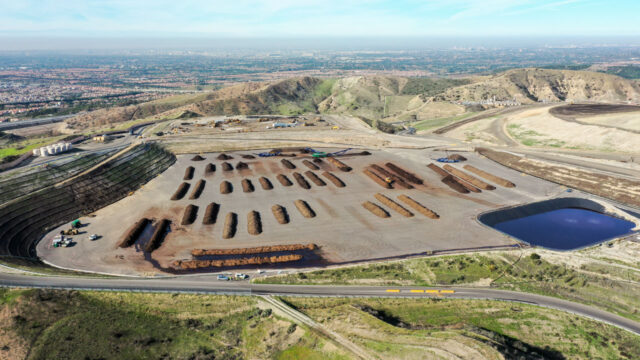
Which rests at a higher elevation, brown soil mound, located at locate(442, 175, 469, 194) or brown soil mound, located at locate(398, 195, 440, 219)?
brown soil mound, located at locate(442, 175, 469, 194)

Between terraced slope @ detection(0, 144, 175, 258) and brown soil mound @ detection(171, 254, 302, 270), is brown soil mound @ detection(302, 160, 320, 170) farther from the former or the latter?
brown soil mound @ detection(171, 254, 302, 270)

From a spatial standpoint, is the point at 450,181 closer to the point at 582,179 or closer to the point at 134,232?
the point at 582,179

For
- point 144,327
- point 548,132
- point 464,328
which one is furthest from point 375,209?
point 548,132

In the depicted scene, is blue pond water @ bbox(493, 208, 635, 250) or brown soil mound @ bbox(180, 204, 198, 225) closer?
blue pond water @ bbox(493, 208, 635, 250)

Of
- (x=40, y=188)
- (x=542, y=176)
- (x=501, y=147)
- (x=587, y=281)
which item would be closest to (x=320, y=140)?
(x=501, y=147)

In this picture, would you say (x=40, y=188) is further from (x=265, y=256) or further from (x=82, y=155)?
(x=265, y=256)

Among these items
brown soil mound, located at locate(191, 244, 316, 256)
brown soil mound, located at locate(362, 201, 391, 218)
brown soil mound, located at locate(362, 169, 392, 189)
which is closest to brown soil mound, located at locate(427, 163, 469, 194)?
brown soil mound, located at locate(362, 169, 392, 189)
